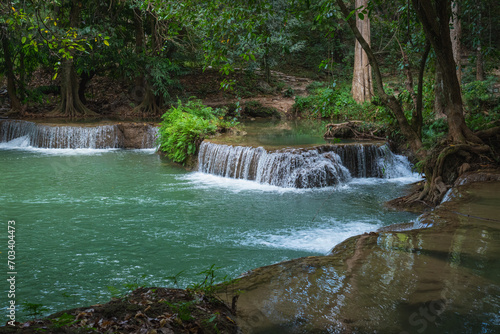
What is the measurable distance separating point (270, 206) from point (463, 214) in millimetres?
3855

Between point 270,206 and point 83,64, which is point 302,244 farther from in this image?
point 83,64

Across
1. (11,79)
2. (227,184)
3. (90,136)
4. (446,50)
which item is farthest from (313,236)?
(11,79)

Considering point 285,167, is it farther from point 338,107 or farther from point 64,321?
point 338,107

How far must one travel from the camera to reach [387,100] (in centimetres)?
671

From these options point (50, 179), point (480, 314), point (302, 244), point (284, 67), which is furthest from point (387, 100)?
point (284, 67)

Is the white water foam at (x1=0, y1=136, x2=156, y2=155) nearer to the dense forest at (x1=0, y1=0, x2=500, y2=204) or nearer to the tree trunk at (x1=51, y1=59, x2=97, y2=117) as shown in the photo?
the dense forest at (x1=0, y1=0, x2=500, y2=204)

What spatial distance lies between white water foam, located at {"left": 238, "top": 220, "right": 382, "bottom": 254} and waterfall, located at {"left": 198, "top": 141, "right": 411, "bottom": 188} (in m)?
3.15

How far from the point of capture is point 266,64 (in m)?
25.9

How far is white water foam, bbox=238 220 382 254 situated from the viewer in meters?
6.44

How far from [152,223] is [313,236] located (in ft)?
9.60

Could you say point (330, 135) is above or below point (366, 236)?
above

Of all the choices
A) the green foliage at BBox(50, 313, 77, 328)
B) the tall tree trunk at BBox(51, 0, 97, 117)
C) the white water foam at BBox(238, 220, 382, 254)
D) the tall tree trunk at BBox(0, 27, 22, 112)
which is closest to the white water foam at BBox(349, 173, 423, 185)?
the white water foam at BBox(238, 220, 382, 254)

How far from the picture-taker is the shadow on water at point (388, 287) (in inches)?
128

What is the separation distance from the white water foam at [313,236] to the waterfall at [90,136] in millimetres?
10678
